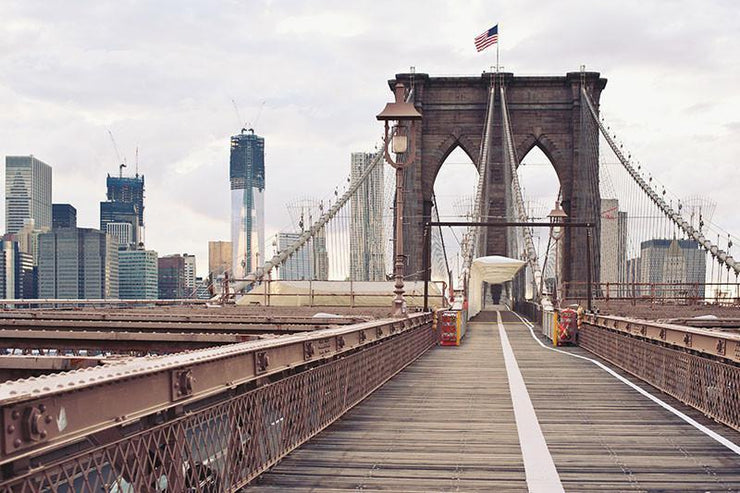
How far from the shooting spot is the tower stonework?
7900 centimetres

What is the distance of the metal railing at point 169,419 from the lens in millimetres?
3770

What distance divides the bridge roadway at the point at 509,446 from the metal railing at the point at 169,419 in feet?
1.31

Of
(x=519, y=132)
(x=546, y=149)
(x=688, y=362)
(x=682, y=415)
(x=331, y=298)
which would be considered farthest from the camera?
(x=519, y=132)

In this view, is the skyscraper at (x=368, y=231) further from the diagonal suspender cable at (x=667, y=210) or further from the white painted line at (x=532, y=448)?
the white painted line at (x=532, y=448)

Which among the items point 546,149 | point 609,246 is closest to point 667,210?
point 546,149

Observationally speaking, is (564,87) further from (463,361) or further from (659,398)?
(659,398)

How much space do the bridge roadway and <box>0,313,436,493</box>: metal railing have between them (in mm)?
399

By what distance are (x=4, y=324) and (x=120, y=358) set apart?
384 inches

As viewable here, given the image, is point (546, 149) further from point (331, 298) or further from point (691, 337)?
point (691, 337)

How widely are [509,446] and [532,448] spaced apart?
0.75ft

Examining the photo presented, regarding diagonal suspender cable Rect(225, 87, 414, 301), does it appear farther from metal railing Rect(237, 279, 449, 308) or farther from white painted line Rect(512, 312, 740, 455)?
white painted line Rect(512, 312, 740, 455)

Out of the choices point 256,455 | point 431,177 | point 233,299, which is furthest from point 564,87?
point 256,455

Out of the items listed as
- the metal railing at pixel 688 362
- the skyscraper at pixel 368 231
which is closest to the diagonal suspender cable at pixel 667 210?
the skyscraper at pixel 368 231

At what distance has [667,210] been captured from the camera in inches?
2603
